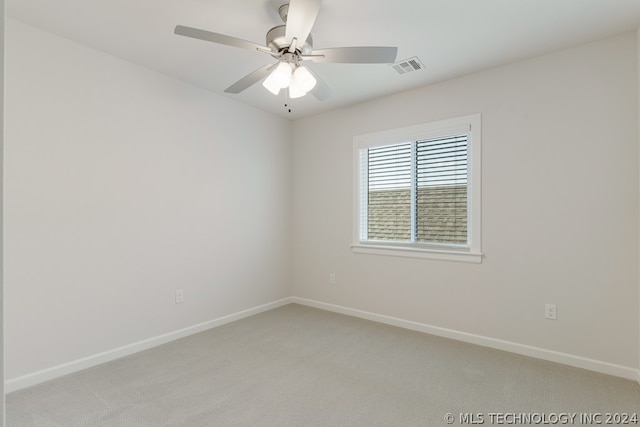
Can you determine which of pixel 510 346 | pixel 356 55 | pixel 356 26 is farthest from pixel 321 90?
pixel 510 346

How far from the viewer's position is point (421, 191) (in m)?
3.50

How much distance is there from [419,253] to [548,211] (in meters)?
1.18

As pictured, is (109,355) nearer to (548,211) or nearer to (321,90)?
(321,90)

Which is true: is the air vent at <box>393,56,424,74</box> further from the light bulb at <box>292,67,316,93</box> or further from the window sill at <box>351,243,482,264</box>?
the window sill at <box>351,243,482,264</box>

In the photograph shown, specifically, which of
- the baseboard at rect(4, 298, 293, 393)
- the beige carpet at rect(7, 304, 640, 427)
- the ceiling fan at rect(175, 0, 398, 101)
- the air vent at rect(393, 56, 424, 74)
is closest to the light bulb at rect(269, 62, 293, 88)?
the ceiling fan at rect(175, 0, 398, 101)

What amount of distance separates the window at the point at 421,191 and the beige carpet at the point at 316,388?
995mm

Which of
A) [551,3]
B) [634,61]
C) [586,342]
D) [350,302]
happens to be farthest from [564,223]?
[350,302]

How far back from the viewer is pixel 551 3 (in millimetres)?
2041

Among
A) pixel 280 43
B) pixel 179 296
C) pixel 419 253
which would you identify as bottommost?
pixel 179 296

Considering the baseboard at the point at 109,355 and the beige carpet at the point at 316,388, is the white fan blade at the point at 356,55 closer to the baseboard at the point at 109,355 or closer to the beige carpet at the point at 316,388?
the beige carpet at the point at 316,388

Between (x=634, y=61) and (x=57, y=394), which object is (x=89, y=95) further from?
(x=634, y=61)

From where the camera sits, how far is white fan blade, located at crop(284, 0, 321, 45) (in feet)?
5.16

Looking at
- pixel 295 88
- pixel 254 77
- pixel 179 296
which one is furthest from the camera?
pixel 179 296

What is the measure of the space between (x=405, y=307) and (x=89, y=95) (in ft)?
11.4
